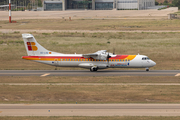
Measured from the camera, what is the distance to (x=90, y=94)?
3553 centimetres

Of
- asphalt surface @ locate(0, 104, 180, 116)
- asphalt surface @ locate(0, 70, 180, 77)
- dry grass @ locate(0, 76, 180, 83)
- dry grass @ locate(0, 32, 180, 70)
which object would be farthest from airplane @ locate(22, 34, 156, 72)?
asphalt surface @ locate(0, 104, 180, 116)

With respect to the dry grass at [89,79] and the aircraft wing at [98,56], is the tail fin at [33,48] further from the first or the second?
the aircraft wing at [98,56]

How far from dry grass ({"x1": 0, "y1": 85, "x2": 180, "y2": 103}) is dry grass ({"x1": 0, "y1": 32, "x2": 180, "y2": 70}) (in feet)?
62.8

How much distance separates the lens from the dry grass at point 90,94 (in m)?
33.2

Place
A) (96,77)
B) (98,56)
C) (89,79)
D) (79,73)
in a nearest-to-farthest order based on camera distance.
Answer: (89,79), (96,77), (79,73), (98,56)

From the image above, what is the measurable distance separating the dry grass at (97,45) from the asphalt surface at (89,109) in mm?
28047

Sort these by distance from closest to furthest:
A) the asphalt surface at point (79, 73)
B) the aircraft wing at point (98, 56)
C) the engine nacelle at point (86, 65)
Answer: the asphalt surface at point (79, 73) → the aircraft wing at point (98, 56) → the engine nacelle at point (86, 65)

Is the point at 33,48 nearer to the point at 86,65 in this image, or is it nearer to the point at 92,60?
the point at 86,65

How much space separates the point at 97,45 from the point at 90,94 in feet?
147

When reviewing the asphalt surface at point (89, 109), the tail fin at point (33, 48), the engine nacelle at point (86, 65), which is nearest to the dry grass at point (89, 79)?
the engine nacelle at point (86, 65)

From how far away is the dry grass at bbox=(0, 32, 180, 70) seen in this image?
215 ft

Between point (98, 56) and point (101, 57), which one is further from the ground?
point (98, 56)

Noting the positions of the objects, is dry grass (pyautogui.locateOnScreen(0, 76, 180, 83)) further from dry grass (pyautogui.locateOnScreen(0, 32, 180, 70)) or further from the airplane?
dry grass (pyautogui.locateOnScreen(0, 32, 180, 70))

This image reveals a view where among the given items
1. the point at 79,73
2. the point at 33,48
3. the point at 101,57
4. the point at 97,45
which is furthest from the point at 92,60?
the point at 97,45
